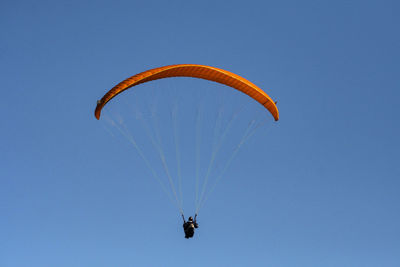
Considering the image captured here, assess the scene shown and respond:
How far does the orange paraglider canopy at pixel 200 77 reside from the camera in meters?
27.0

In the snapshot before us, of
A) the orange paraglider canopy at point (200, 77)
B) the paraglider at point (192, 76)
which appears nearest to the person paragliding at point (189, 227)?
the paraglider at point (192, 76)

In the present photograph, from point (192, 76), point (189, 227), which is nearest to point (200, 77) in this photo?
point (192, 76)

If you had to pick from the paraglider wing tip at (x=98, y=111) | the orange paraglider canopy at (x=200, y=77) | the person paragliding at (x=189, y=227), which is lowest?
the person paragliding at (x=189, y=227)

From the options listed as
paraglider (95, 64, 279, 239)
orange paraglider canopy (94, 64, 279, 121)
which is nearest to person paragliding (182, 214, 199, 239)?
paraglider (95, 64, 279, 239)

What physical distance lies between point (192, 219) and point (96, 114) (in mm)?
7076

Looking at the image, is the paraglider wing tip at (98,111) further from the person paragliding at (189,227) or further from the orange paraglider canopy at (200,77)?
the person paragliding at (189,227)

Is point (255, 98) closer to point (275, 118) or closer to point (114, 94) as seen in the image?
point (275, 118)

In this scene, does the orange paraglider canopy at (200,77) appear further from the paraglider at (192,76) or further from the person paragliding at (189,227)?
the person paragliding at (189,227)

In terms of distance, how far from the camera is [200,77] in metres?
29.1

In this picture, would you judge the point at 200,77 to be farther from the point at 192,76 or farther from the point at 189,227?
the point at 189,227

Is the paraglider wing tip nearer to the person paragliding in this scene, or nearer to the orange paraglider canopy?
the orange paraglider canopy

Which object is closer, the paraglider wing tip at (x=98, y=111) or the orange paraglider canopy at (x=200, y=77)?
the orange paraglider canopy at (x=200, y=77)

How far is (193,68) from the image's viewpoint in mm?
27922

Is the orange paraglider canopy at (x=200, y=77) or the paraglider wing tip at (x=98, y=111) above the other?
the orange paraglider canopy at (x=200, y=77)
